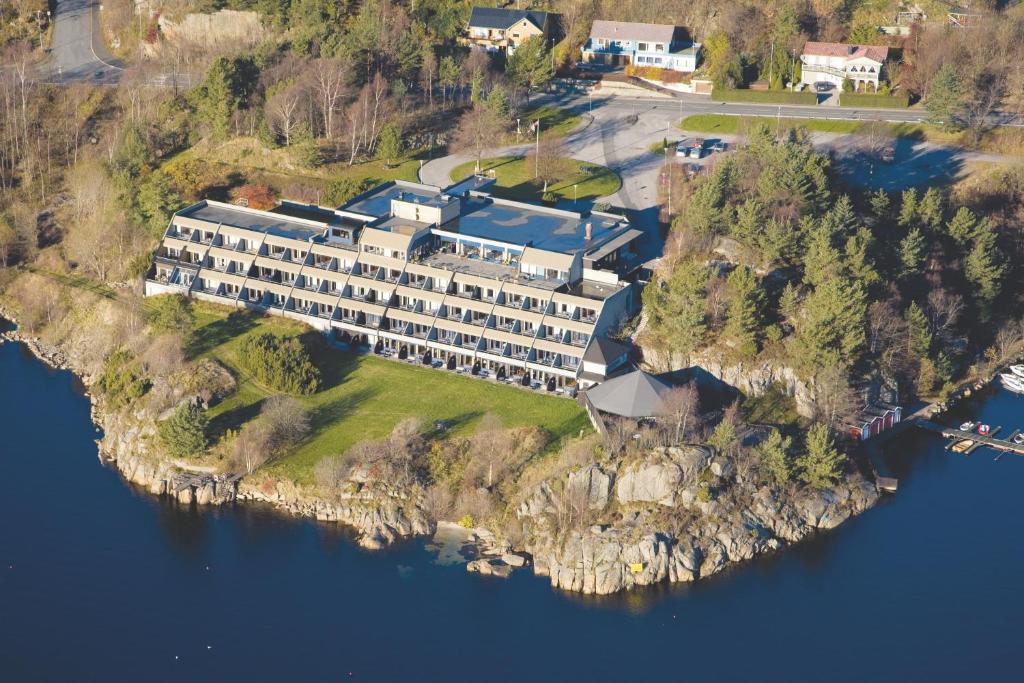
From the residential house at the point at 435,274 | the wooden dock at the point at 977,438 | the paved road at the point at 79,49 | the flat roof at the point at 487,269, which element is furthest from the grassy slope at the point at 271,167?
the wooden dock at the point at 977,438

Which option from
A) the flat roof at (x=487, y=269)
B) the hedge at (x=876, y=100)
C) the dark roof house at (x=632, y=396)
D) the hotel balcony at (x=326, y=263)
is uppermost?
the hedge at (x=876, y=100)

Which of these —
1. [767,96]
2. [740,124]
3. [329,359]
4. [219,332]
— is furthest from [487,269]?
[767,96]

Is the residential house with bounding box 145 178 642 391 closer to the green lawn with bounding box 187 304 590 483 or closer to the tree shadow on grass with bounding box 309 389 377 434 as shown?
the green lawn with bounding box 187 304 590 483

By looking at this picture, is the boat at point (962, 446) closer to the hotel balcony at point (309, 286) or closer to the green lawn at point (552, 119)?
the hotel balcony at point (309, 286)

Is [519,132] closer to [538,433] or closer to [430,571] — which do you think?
[538,433]

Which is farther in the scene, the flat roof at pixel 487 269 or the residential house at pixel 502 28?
the residential house at pixel 502 28

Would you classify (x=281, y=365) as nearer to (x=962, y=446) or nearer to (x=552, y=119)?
(x=962, y=446)
